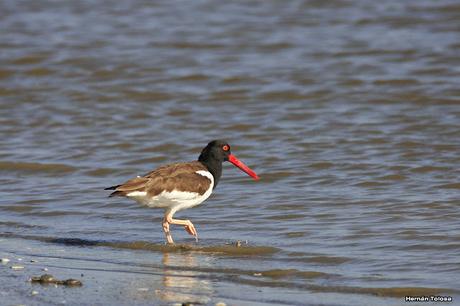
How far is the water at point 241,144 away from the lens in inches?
278

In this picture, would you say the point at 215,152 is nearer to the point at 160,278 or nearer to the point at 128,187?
the point at 128,187

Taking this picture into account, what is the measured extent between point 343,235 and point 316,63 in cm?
792

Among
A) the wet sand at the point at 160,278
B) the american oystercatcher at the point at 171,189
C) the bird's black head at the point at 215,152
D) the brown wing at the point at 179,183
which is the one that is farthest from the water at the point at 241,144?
the bird's black head at the point at 215,152

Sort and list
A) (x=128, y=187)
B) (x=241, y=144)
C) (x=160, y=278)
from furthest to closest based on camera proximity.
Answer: (x=241, y=144)
(x=128, y=187)
(x=160, y=278)

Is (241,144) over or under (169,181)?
under

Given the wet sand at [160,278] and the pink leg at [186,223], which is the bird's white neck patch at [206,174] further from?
the wet sand at [160,278]

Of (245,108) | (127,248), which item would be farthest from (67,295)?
(245,108)

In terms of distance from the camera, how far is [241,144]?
1205 cm

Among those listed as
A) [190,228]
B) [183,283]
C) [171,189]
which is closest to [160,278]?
→ [183,283]

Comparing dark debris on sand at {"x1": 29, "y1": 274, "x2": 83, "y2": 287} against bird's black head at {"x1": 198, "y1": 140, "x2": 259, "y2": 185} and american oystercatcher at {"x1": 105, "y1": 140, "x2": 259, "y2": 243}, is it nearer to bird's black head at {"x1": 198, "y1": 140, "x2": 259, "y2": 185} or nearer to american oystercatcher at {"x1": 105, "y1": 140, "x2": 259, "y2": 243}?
american oystercatcher at {"x1": 105, "y1": 140, "x2": 259, "y2": 243}

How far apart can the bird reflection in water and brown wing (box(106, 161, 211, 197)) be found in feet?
2.27

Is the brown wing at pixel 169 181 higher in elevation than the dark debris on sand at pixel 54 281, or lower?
higher

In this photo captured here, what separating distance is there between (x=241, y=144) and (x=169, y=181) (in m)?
3.81

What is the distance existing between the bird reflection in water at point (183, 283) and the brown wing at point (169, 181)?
0.69 m
